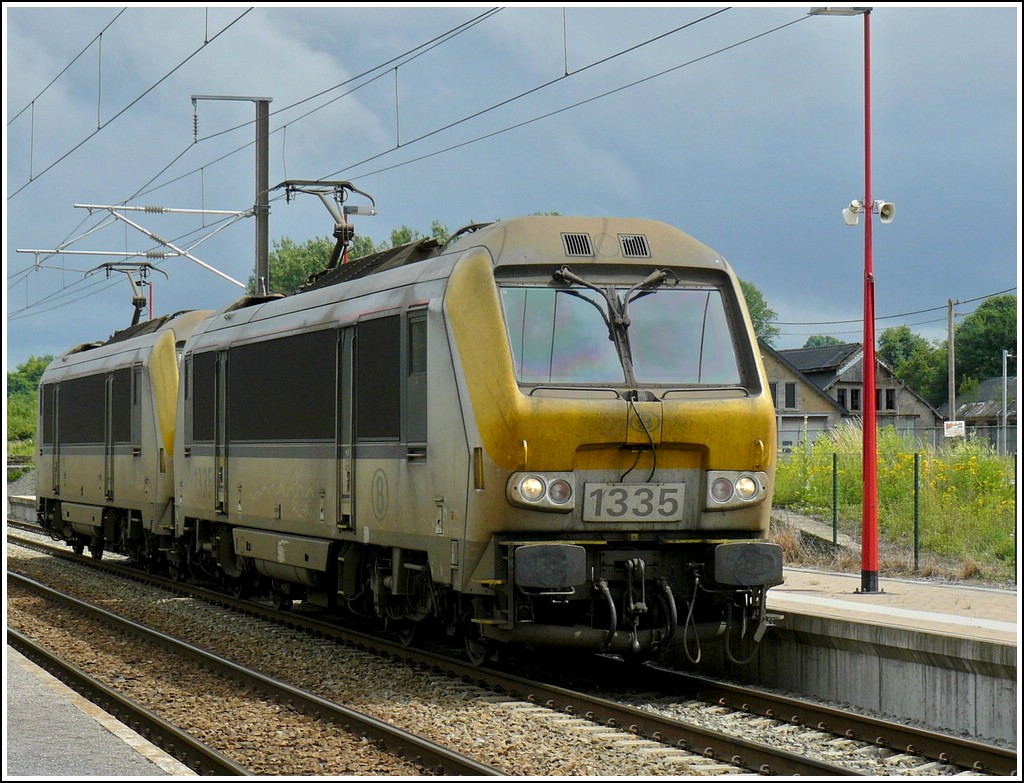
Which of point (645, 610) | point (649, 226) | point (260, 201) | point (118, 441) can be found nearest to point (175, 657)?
point (645, 610)

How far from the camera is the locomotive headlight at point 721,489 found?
11508 mm

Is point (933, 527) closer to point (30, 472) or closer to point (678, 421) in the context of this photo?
point (678, 421)

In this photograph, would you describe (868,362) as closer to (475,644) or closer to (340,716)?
(475,644)

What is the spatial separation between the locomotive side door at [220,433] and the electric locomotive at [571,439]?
472 centimetres

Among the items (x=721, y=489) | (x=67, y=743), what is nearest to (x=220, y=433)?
(x=721, y=489)

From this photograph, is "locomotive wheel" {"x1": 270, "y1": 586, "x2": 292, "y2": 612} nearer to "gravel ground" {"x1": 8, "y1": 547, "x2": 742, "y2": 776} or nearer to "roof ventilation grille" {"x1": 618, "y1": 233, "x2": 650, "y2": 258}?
"gravel ground" {"x1": 8, "y1": 547, "x2": 742, "y2": 776}

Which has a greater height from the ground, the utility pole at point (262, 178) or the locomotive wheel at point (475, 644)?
the utility pole at point (262, 178)

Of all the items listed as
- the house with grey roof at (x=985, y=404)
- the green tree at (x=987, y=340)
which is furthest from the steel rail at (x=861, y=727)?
the green tree at (x=987, y=340)

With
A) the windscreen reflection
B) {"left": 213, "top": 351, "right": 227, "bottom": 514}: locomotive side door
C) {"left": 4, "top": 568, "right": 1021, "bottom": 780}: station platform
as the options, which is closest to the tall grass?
{"left": 4, "top": 568, "right": 1021, "bottom": 780}: station platform

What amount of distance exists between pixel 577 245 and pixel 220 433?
7.30 metres

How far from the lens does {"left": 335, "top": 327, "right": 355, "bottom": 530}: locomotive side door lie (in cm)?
1366

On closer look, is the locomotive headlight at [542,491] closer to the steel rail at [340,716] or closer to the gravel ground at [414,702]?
the gravel ground at [414,702]

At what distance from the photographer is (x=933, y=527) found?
21016 millimetres

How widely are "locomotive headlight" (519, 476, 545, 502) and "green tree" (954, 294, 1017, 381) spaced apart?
285 feet
